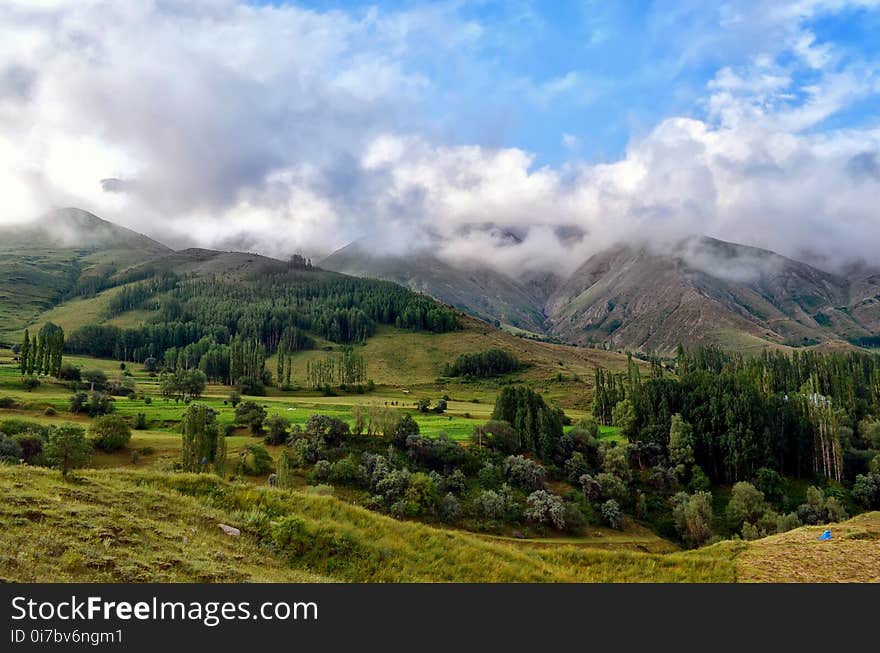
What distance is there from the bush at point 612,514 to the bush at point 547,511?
763 cm

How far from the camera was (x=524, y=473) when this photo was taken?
2761 inches

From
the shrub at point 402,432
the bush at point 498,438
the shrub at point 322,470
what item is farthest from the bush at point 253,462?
the bush at point 498,438

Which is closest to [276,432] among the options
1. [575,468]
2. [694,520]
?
[575,468]

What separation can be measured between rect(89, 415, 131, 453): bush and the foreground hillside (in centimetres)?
5164

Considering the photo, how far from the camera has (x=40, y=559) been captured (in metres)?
12.4

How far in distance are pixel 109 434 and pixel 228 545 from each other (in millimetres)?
60357

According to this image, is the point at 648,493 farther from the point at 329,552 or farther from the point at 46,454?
the point at 46,454

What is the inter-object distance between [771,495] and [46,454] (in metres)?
98.5

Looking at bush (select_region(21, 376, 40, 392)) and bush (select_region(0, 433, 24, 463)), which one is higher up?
bush (select_region(21, 376, 40, 392))

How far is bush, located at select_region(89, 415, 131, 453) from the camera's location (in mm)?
64375

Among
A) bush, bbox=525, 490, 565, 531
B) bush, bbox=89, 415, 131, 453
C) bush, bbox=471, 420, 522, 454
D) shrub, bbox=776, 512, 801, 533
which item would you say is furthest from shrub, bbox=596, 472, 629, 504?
bush, bbox=89, 415, 131, 453

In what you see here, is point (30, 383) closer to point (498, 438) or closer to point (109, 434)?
point (109, 434)

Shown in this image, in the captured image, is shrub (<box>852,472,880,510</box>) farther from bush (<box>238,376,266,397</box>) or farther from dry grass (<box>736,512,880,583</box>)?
bush (<box>238,376,266,397</box>)
